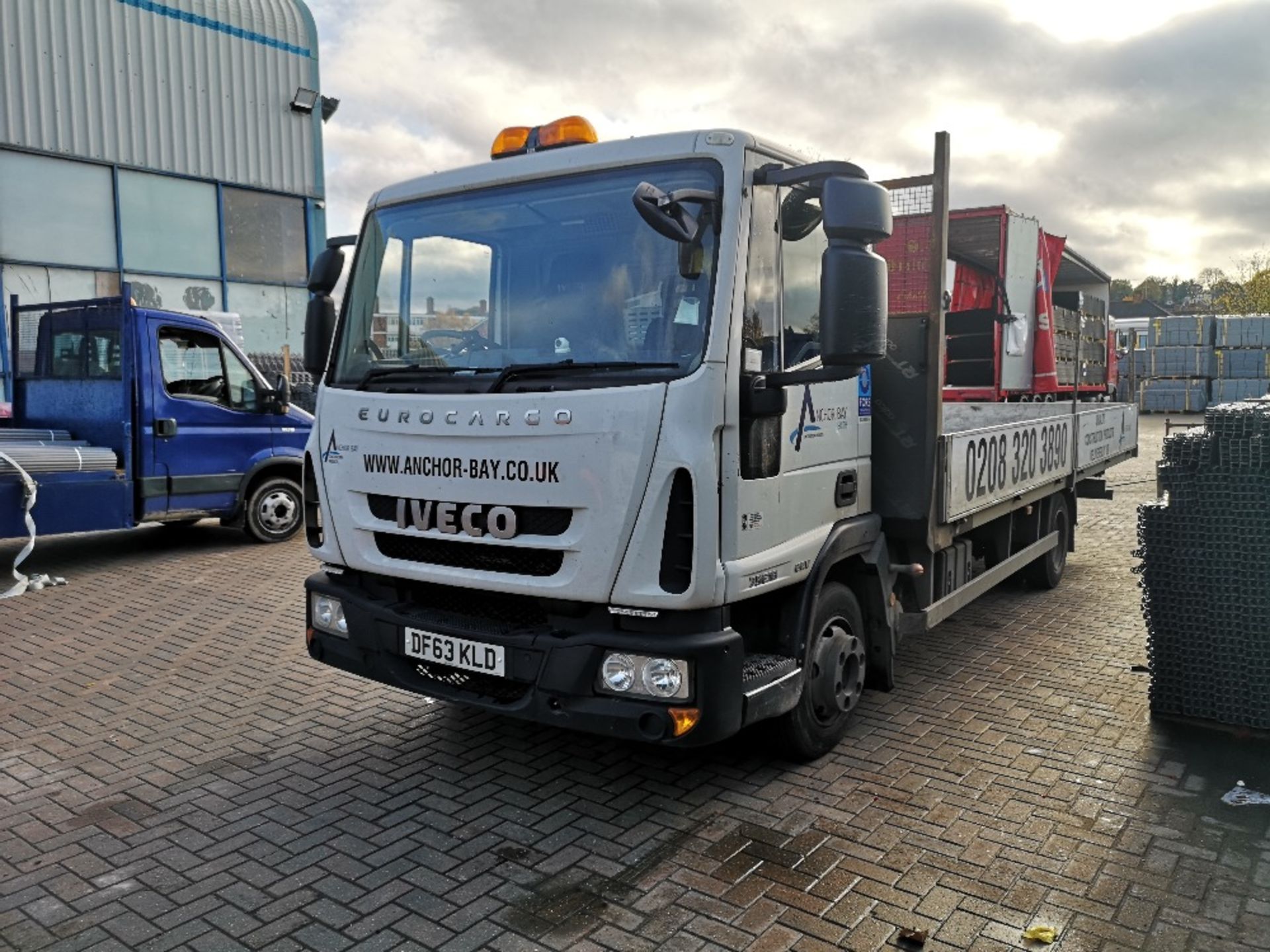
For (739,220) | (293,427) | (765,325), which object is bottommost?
(293,427)

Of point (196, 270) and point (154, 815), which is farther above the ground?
point (196, 270)

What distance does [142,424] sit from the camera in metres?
8.77

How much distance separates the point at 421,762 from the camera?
4477 mm

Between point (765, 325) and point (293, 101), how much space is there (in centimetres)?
1780

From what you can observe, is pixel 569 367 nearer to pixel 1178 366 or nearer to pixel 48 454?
pixel 48 454

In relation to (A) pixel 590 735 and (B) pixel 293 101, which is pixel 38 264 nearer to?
(B) pixel 293 101

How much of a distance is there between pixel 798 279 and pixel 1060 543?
4986 mm

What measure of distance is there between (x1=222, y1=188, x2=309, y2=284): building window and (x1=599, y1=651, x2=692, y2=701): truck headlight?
659 inches

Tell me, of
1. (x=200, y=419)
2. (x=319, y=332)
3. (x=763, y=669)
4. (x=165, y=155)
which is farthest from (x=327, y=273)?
(x=165, y=155)

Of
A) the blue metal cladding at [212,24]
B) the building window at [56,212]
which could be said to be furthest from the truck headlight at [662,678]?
the blue metal cladding at [212,24]

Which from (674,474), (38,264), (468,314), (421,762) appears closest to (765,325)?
(674,474)

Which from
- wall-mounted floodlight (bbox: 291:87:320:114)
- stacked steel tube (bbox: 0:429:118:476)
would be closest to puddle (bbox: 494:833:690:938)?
stacked steel tube (bbox: 0:429:118:476)

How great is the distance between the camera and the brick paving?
314cm

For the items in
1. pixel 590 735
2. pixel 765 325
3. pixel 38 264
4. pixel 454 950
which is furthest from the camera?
pixel 38 264
